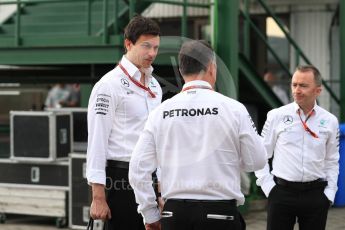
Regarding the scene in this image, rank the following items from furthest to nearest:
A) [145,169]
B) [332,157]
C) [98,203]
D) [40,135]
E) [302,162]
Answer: [40,135] → [332,157] → [302,162] → [98,203] → [145,169]

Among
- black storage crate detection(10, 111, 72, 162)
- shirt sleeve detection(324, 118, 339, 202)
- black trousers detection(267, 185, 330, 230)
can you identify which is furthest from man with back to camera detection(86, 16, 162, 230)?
black storage crate detection(10, 111, 72, 162)

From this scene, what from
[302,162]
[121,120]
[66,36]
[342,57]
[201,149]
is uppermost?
[66,36]

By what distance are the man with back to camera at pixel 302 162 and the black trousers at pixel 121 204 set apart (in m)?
1.42

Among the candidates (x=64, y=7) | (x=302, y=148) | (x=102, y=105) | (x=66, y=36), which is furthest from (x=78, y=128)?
(x=102, y=105)

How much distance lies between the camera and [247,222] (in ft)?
35.1

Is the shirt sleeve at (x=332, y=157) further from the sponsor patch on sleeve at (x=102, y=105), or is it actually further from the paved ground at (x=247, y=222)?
the paved ground at (x=247, y=222)

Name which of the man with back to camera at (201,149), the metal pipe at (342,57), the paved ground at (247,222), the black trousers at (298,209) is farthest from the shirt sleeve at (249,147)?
the metal pipe at (342,57)

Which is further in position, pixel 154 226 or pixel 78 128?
pixel 78 128

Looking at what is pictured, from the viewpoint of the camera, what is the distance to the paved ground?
10.3 metres

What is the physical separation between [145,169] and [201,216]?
449mm

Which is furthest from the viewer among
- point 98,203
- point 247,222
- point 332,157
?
point 247,222

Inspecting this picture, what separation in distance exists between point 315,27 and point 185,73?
11.1 m

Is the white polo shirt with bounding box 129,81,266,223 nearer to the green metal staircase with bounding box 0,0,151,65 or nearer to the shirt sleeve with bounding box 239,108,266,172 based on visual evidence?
the shirt sleeve with bounding box 239,108,266,172

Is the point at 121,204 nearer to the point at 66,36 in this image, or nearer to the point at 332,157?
the point at 332,157
